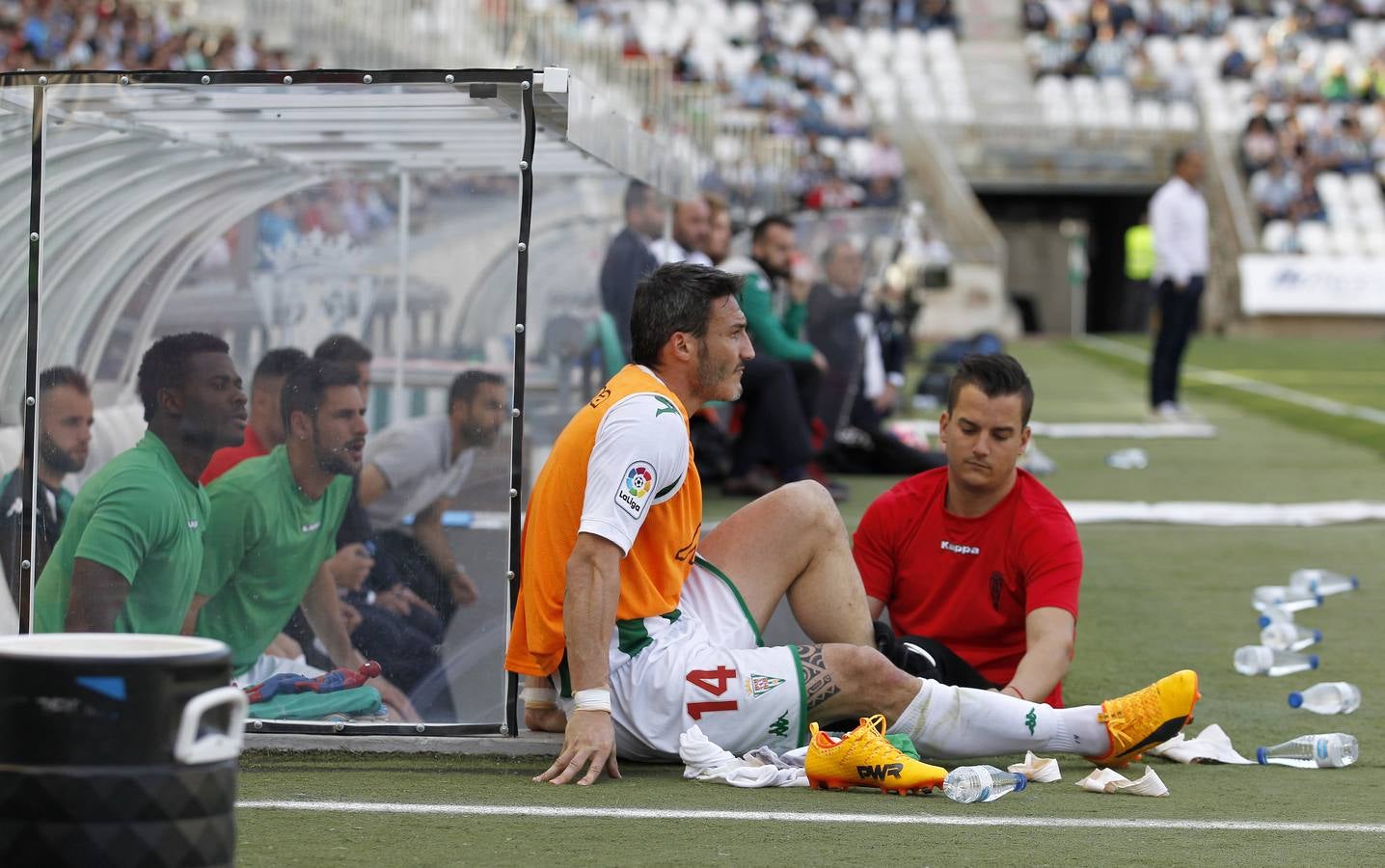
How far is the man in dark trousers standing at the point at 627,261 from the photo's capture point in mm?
9406

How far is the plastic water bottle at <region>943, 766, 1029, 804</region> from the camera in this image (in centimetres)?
425

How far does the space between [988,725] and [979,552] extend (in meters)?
0.67

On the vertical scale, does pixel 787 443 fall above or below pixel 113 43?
below

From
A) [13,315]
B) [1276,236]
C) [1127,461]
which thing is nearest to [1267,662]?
[13,315]

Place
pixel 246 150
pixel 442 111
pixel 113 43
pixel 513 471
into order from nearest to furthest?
1. pixel 513 471
2. pixel 442 111
3. pixel 246 150
4. pixel 113 43

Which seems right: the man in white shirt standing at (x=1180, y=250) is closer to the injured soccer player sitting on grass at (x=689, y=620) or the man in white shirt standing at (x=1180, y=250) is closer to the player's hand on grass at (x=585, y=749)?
the injured soccer player sitting on grass at (x=689, y=620)

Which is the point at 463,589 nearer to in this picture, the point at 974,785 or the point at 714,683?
the point at 714,683

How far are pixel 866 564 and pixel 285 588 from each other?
5.15 feet

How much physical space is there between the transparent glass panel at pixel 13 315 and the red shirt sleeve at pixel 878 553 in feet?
7.23

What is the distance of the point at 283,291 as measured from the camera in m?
6.68

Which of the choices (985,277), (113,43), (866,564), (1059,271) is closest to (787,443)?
(866,564)

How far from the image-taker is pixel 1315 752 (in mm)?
4949

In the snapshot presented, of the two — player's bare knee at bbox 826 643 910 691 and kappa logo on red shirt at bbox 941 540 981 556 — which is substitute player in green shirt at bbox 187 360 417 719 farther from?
kappa logo on red shirt at bbox 941 540 981 556

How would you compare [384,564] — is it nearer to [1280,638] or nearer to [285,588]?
[285,588]
